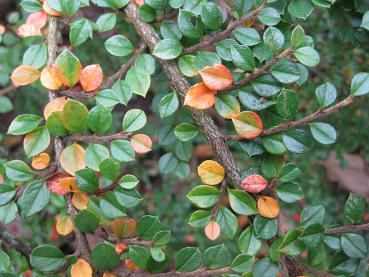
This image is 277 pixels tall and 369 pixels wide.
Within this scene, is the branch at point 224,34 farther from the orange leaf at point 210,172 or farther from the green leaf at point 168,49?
the orange leaf at point 210,172

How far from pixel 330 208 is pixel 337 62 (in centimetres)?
65

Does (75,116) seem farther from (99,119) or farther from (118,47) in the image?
(118,47)

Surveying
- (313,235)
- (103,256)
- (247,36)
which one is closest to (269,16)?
(247,36)

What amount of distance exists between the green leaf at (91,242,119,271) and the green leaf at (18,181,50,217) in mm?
126

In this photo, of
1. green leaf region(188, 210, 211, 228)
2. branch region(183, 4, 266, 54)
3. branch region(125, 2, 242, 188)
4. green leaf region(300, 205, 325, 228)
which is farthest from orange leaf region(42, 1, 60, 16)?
green leaf region(300, 205, 325, 228)

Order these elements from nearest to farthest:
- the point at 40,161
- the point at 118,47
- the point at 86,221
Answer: the point at 86,221, the point at 40,161, the point at 118,47

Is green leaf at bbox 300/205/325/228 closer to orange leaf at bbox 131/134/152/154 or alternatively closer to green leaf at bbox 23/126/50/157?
orange leaf at bbox 131/134/152/154

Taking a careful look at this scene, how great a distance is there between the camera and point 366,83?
2.76 feet

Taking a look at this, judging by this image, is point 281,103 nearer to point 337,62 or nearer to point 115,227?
point 115,227

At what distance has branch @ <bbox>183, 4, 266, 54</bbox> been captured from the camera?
0.95m

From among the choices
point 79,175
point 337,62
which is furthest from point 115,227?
point 337,62

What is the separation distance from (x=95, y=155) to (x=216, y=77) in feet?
0.78

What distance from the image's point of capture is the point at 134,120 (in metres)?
0.89

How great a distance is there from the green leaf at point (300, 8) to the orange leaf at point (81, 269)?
0.56 metres
